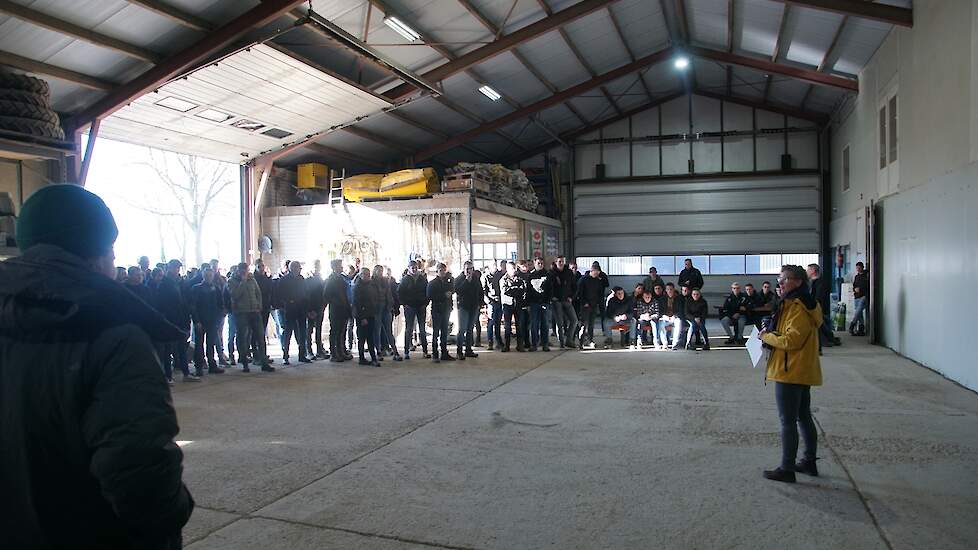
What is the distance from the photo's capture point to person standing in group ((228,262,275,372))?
32.5 feet

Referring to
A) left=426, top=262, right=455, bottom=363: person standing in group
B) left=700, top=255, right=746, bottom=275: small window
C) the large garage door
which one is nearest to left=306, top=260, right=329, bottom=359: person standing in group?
→ left=426, top=262, right=455, bottom=363: person standing in group

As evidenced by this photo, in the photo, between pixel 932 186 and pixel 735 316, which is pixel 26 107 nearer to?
pixel 735 316

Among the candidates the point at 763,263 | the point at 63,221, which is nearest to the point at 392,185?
the point at 763,263

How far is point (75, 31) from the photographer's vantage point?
29.1 ft

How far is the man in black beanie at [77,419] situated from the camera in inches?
60.1

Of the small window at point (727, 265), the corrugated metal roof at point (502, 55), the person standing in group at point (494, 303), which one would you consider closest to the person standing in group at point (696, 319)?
the person standing in group at point (494, 303)

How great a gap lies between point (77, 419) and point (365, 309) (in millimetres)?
8916

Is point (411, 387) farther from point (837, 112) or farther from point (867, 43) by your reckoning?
point (837, 112)

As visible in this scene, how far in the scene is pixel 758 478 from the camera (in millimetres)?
4633

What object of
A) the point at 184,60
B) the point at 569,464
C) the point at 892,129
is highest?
the point at 184,60

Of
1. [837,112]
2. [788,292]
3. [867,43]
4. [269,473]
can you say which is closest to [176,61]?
[269,473]

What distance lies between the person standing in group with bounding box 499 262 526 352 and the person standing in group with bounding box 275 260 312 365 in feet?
12.0

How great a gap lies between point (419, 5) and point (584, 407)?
806cm

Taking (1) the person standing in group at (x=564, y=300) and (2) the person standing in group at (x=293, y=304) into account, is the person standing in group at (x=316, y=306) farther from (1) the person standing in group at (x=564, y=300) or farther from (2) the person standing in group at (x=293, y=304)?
(1) the person standing in group at (x=564, y=300)
